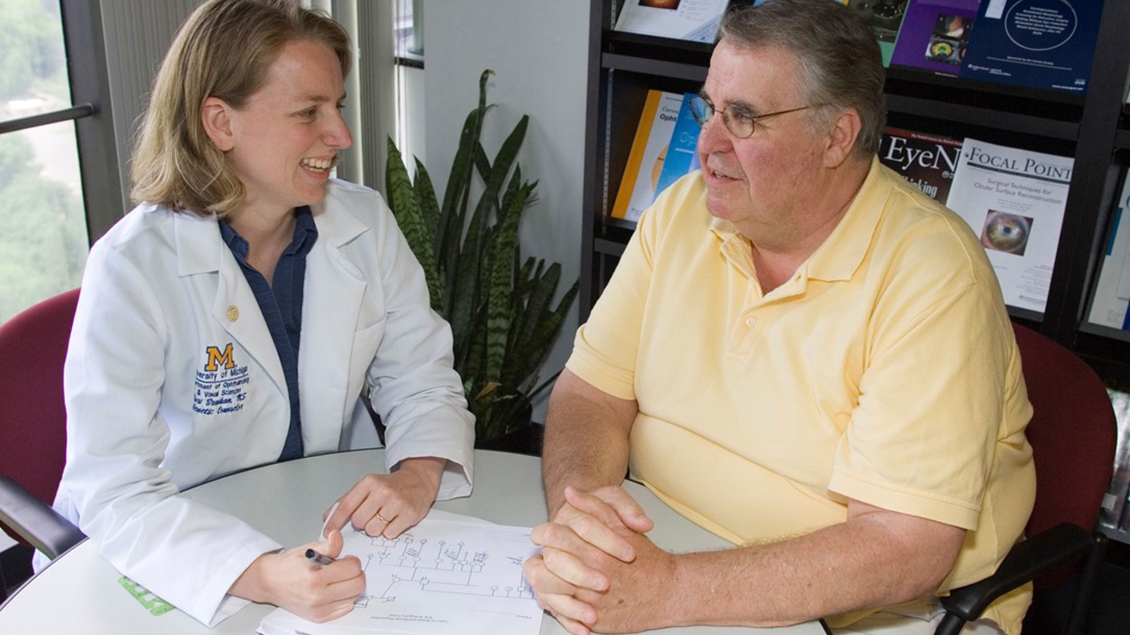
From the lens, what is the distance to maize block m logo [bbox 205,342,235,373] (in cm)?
168

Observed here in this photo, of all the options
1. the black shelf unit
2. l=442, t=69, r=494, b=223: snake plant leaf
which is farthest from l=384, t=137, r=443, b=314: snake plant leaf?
the black shelf unit

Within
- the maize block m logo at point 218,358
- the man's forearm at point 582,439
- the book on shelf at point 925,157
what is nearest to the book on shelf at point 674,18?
the book on shelf at point 925,157

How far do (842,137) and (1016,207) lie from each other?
882 millimetres

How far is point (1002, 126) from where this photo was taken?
217 cm

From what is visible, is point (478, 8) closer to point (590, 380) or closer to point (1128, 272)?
point (590, 380)

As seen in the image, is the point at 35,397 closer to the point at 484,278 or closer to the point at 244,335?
the point at 244,335

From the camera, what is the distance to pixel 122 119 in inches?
102

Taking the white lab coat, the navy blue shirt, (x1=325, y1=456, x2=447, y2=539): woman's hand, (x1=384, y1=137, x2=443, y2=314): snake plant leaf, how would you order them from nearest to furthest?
1. the white lab coat
2. (x1=325, y1=456, x2=447, y2=539): woman's hand
3. the navy blue shirt
4. (x1=384, y1=137, x2=443, y2=314): snake plant leaf

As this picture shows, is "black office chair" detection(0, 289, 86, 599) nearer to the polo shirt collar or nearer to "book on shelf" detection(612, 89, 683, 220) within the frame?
the polo shirt collar

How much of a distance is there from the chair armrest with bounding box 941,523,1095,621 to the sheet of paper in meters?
0.59

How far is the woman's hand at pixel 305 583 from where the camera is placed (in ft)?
4.42

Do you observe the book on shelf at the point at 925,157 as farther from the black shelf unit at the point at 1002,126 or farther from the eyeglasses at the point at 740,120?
the eyeglasses at the point at 740,120

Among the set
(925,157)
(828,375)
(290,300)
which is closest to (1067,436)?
(828,375)

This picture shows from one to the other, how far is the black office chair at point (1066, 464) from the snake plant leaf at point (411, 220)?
60.9 inches
